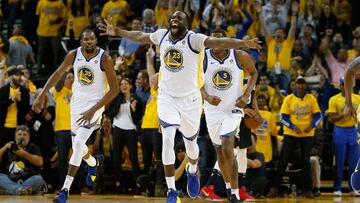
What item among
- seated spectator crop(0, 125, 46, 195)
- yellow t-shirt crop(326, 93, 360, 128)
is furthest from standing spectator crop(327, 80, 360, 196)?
seated spectator crop(0, 125, 46, 195)

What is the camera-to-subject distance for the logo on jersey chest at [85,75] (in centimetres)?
1259

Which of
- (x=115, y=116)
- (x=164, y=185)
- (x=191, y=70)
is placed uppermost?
(x=191, y=70)

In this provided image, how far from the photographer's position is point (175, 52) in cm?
1168

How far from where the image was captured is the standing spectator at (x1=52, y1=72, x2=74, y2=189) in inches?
631

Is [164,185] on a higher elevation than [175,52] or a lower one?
lower

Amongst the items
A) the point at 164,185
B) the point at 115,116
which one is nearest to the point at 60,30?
the point at 115,116

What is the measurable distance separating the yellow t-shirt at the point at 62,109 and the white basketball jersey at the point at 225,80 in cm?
409

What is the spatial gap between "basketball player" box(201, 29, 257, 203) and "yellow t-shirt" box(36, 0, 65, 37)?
8.04 meters

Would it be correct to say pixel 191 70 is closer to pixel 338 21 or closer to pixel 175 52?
pixel 175 52

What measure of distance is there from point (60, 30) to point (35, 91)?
11.4ft

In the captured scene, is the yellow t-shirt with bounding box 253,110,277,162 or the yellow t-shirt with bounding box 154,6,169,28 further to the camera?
the yellow t-shirt with bounding box 154,6,169,28

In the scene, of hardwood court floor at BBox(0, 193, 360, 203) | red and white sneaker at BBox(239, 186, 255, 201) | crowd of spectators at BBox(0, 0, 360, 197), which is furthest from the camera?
crowd of spectators at BBox(0, 0, 360, 197)

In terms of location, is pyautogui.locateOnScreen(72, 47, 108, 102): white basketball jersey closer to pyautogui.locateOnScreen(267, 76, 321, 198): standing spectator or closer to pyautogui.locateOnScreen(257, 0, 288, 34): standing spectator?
pyautogui.locateOnScreen(267, 76, 321, 198): standing spectator

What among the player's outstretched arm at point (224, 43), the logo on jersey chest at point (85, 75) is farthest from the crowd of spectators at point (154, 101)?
the player's outstretched arm at point (224, 43)
